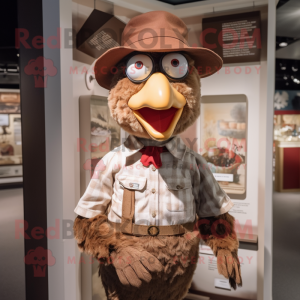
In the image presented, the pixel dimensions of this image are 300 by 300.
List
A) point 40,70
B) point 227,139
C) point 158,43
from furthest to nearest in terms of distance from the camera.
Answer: point 227,139
point 40,70
point 158,43

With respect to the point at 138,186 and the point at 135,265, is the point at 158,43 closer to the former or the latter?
the point at 138,186

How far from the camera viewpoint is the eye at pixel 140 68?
0.89 m

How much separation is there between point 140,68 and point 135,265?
25.6 inches

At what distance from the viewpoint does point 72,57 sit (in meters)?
1.24

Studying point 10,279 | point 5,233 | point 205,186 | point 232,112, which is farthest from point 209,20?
point 5,233

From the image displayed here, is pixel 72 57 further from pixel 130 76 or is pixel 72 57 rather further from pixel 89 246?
pixel 89 246

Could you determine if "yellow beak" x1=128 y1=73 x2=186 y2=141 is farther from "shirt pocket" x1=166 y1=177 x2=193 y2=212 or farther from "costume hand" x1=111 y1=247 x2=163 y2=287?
"costume hand" x1=111 y1=247 x2=163 y2=287

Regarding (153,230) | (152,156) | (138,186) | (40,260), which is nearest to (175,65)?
(152,156)

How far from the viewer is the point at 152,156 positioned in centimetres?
96

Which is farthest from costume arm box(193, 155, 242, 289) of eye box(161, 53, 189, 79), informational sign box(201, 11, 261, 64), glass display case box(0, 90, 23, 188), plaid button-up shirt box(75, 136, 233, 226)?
glass display case box(0, 90, 23, 188)

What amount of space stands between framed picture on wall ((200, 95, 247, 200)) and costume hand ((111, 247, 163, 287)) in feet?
2.35

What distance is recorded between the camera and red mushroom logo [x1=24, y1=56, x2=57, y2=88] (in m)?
1.22

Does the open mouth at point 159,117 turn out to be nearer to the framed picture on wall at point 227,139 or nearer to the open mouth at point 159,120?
the open mouth at point 159,120

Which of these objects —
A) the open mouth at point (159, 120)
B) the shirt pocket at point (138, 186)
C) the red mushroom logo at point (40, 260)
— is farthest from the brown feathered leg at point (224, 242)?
the red mushroom logo at point (40, 260)
